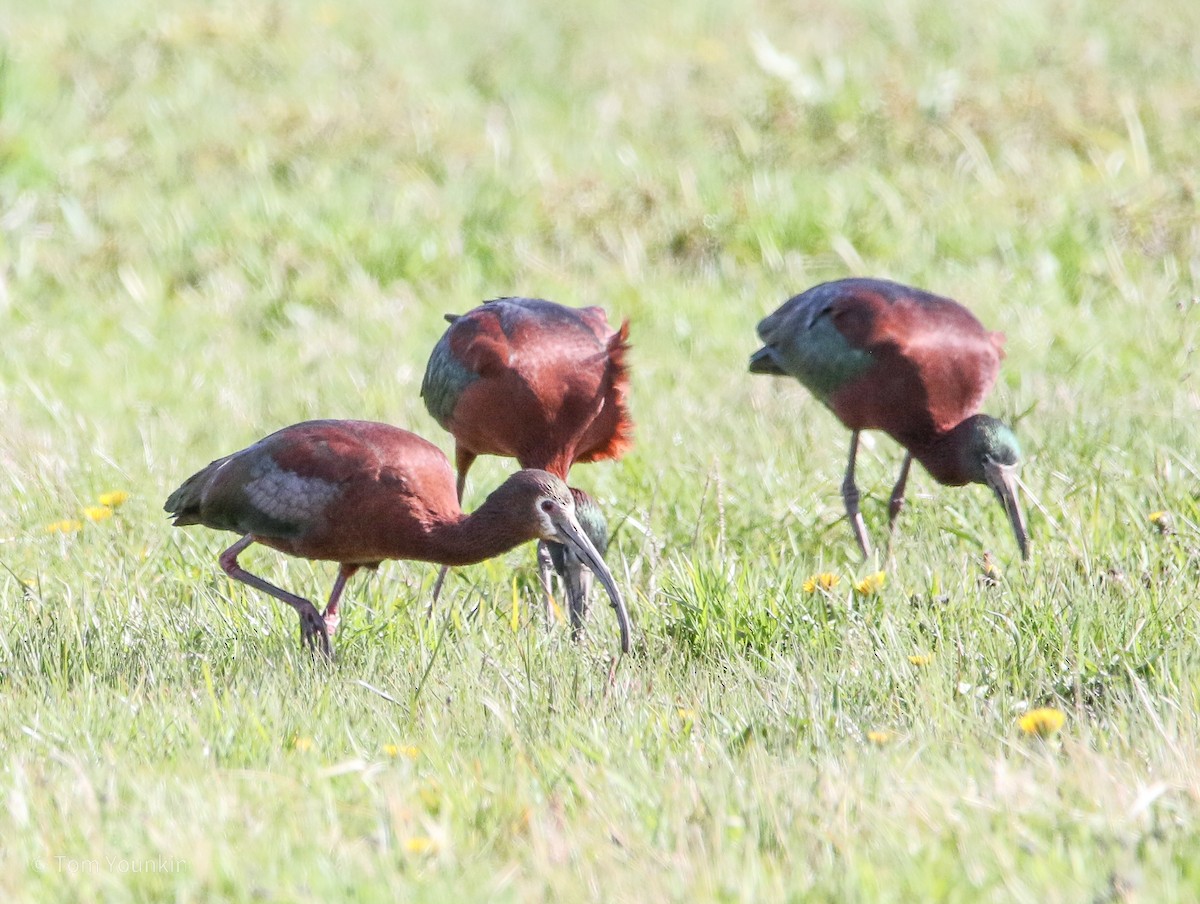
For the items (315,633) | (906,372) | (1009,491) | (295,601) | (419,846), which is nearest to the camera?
(419,846)

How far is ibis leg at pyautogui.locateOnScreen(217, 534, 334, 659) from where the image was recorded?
4.36 meters

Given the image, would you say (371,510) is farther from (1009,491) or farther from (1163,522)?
(1163,522)

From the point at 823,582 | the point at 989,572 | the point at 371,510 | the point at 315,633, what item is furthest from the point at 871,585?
the point at 315,633

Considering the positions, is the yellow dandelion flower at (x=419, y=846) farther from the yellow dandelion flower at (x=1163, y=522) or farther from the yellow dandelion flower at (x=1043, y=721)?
the yellow dandelion flower at (x=1163, y=522)

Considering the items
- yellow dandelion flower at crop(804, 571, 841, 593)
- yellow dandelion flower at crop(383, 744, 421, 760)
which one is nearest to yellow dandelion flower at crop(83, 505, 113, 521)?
yellow dandelion flower at crop(383, 744, 421, 760)

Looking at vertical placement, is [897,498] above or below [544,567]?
below

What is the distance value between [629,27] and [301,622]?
27.3 feet

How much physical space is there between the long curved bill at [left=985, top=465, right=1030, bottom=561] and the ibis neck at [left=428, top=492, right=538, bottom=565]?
1.56 metres

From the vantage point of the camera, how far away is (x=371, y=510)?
458 centimetres

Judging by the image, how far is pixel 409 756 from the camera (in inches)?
136

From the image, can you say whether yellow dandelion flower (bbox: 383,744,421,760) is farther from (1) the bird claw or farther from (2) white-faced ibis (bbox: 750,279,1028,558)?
(2) white-faced ibis (bbox: 750,279,1028,558)

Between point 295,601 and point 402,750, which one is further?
point 295,601

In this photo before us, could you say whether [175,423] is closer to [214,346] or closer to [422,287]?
[214,346]

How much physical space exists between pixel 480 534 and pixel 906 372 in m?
1.86
